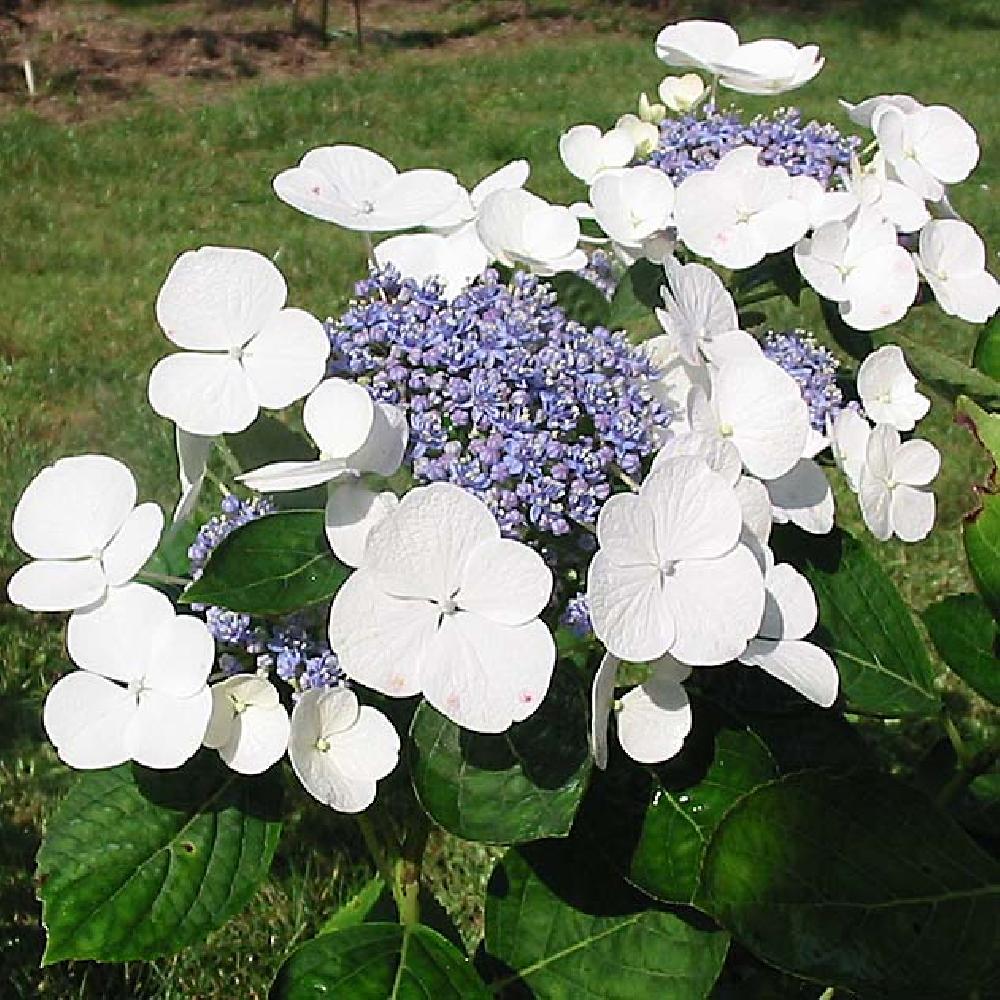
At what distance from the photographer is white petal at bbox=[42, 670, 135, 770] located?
2.19 ft

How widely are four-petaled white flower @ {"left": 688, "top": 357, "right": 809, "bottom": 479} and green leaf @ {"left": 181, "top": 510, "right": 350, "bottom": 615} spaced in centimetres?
18

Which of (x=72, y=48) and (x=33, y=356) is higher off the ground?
(x=33, y=356)

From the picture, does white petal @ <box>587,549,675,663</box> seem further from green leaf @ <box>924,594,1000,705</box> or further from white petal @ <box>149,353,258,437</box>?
green leaf @ <box>924,594,1000,705</box>

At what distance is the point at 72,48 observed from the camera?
6.35 metres

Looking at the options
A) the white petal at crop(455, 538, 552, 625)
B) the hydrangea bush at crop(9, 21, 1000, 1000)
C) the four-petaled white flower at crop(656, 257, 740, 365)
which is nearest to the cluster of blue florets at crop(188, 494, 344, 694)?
the hydrangea bush at crop(9, 21, 1000, 1000)

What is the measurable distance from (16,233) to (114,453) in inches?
63.1

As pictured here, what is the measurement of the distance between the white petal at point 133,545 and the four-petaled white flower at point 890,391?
0.37 metres

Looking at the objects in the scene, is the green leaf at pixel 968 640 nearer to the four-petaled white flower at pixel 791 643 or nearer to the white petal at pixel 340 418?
the four-petaled white flower at pixel 791 643

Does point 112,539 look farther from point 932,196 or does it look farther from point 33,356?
point 33,356

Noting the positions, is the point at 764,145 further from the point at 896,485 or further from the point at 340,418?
the point at 340,418

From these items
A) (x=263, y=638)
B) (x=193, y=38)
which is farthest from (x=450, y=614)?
(x=193, y=38)

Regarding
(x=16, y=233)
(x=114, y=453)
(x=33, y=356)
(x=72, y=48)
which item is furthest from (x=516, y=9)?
(x=114, y=453)

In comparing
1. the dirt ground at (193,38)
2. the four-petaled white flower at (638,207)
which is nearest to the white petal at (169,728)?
the four-petaled white flower at (638,207)

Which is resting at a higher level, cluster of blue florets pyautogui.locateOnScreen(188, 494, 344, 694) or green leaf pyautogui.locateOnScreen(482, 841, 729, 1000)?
cluster of blue florets pyautogui.locateOnScreen(188, 494, 344, 694)
